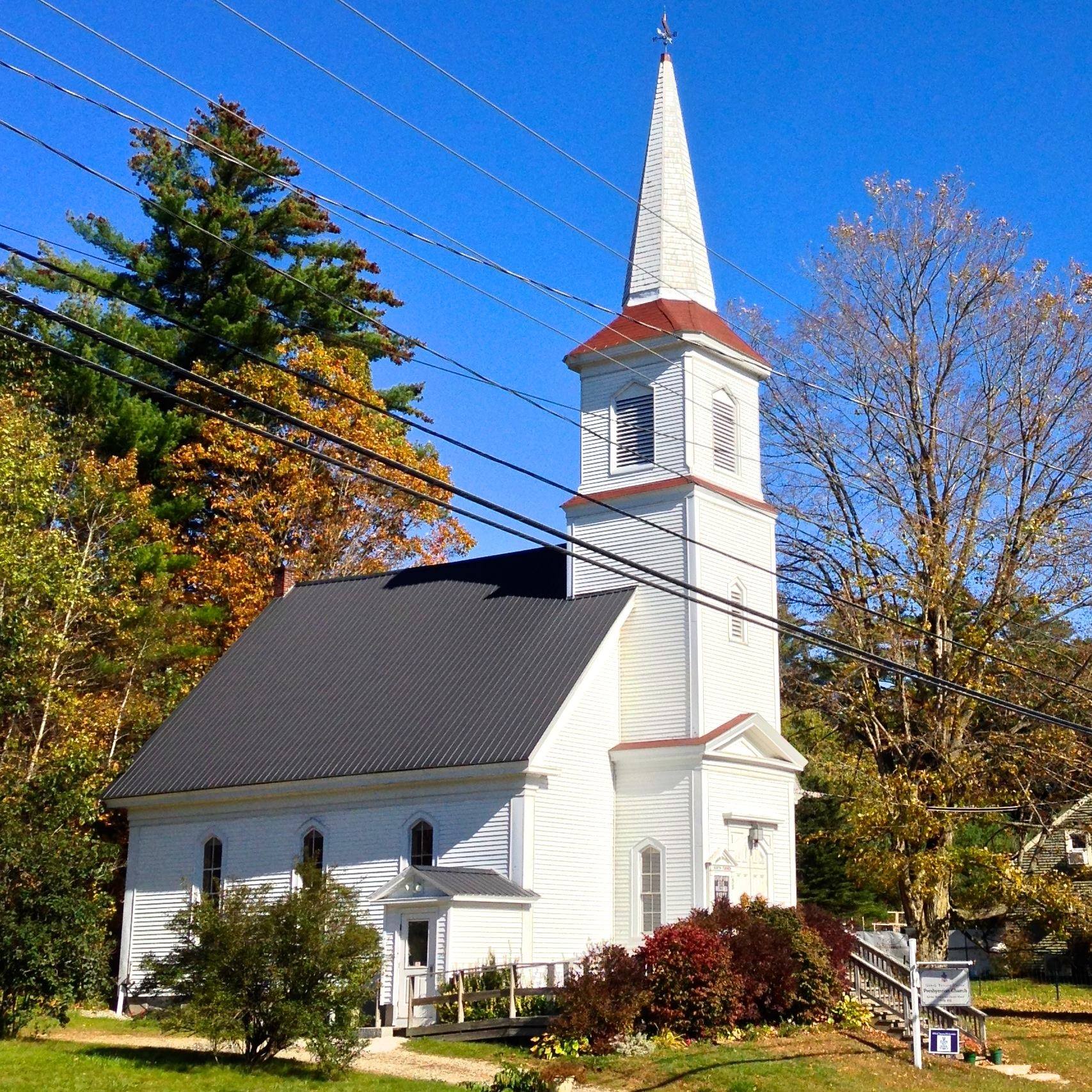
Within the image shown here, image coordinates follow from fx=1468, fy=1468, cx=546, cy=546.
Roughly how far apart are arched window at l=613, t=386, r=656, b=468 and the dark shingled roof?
9.46ft

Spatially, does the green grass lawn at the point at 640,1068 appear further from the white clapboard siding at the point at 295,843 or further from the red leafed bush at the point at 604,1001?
the white clapboard siding at the point at 295,843

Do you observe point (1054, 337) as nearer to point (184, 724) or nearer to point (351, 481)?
point (184, 724)

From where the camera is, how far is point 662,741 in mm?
28625

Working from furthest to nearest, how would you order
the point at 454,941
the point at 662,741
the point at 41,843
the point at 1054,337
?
the point at 1054,337 < the point at 662,741 < the point at 454,941 < the point at 41,843

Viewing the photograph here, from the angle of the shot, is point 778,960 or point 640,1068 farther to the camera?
point 778,960

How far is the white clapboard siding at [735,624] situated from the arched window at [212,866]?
35.4ft

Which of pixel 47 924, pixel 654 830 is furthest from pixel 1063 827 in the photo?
pixel 47 924

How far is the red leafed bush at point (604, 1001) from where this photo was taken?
21.4 metres

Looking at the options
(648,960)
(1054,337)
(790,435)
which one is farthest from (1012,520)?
(648,960)

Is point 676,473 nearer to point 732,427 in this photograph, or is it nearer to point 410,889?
point 732,427

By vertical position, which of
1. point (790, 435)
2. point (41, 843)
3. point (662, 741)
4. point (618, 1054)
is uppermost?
point (790, 435)

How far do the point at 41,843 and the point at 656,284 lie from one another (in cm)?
1865

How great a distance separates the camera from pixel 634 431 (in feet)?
105

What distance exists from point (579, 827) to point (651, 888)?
192 centimetres
